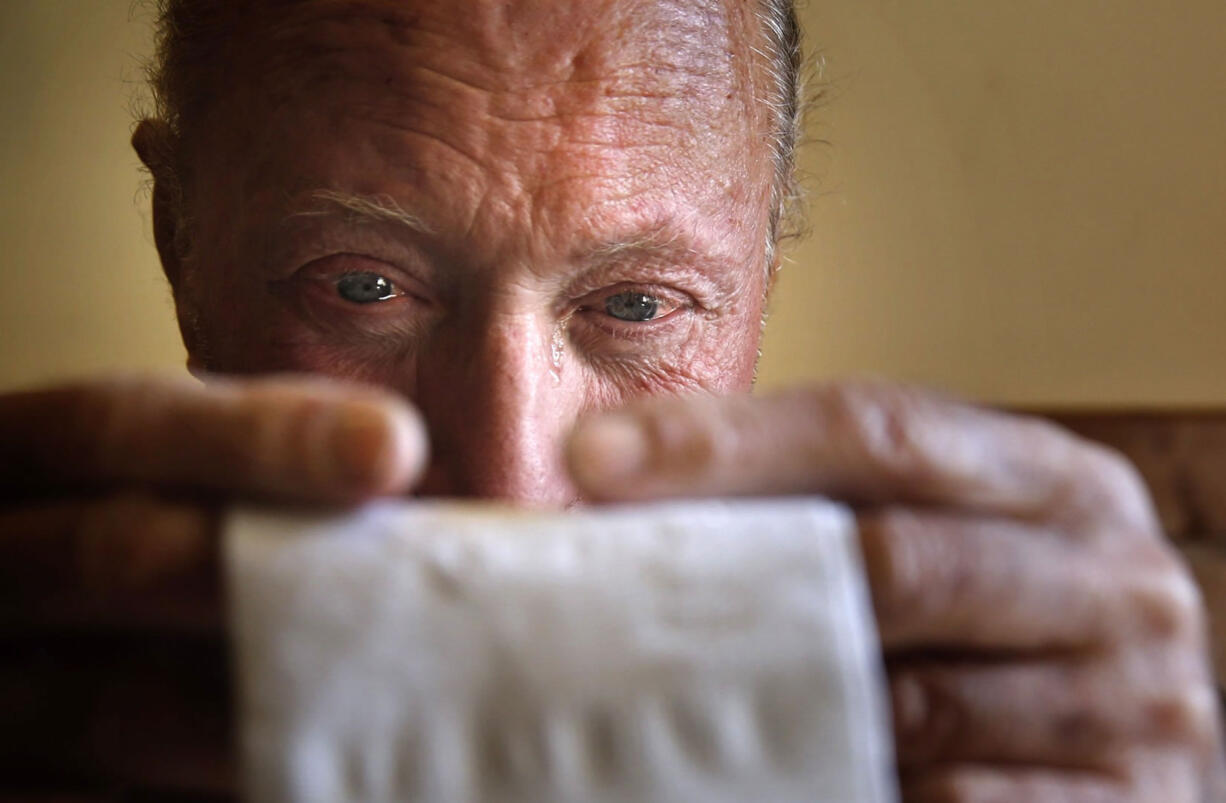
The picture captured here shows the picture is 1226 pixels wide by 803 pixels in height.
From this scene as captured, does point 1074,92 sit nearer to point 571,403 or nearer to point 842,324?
point 842,324

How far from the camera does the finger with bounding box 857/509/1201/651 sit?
44 centimetres

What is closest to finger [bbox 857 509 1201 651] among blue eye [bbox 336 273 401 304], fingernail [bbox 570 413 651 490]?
fingernail [bbox 570 413 651 490]

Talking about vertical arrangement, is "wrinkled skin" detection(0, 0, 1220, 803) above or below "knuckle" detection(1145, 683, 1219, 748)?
above

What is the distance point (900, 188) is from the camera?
1799 millimetres

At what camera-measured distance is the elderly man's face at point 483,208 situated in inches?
34.9

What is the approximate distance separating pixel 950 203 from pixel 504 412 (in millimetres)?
1229

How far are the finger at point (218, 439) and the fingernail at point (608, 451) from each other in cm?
7

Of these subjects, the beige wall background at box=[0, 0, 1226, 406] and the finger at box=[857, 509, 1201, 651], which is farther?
the beige wall background at box=[0, 0, 1226, 406]

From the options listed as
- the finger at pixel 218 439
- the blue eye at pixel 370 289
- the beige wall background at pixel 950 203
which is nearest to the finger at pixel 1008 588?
the finger at pixel 218 439

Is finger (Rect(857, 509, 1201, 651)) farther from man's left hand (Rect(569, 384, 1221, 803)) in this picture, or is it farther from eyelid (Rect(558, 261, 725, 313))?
eyelid (Rect(558, 261, 725, 313))

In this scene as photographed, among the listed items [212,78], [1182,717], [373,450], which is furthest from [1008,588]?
[212,78]

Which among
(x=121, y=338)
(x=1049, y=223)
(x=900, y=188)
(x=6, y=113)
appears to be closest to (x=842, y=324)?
(x=900, y=188)

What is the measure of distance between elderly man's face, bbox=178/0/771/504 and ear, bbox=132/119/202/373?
14 cm

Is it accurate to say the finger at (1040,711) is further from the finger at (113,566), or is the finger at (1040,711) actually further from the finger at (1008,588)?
the finger at (113,566)
